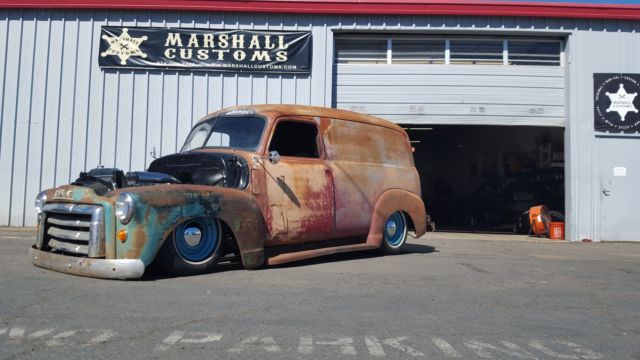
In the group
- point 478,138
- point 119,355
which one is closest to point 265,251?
point 119,355

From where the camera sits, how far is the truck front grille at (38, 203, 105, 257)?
5.21 meters

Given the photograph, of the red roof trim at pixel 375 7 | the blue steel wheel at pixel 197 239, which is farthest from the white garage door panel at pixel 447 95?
the blue steel wheel at pixel 197 239

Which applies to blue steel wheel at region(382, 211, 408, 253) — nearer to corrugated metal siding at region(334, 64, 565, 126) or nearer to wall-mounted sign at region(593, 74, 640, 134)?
corrugated metal siding at region(334, 64, 565, 126)

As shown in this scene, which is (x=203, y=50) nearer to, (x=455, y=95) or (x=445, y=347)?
(x=455, y=95)

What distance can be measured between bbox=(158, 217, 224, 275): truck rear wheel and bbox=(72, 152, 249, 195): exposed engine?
25.2 inches

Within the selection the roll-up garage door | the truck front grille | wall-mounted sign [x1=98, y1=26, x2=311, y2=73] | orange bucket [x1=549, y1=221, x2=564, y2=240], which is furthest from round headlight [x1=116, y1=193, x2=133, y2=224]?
orange bucket [x1=549, y1=221, x2=564, y2=240]

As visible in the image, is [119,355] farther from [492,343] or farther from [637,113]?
[637,113]

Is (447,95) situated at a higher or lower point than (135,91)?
higher

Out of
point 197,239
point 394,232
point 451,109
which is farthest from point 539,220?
point 197,239

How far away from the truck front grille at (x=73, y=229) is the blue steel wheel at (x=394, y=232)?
14.3 ft

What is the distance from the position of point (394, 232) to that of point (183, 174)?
361 cm

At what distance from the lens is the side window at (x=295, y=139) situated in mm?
6918

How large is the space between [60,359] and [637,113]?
45.0 feet

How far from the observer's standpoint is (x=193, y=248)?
5879 mm
